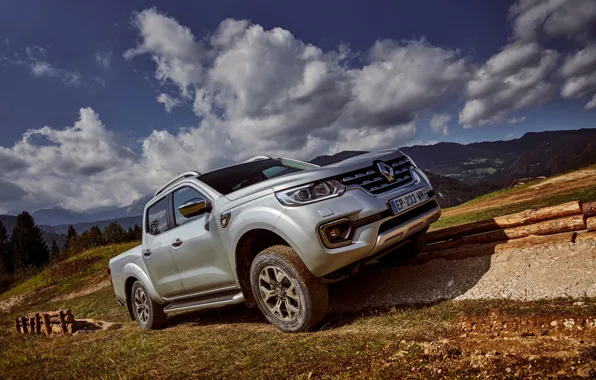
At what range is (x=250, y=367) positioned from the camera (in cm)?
310

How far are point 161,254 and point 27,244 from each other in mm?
90712

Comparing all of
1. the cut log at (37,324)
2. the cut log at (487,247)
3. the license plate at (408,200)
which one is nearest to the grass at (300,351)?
the license plate at (408,200)

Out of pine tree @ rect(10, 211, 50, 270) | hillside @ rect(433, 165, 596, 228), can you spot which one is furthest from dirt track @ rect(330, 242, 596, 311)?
pine tree @ rect(10, 211, 50, 270)

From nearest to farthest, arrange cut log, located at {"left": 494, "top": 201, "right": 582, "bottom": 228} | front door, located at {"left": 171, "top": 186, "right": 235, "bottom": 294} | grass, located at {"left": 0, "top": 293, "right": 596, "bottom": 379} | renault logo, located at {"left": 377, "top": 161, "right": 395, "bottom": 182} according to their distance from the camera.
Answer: grass, located at {"left": 0, "top": 293, "right": 596, "bottom": 379}
renault logo, located at {"left": 377, "top": 161, "right": 395, "bottom": 182}
front door, located at {"left": 171, "top": 186, "right": 235, "bottom": 294}
cut log, located at {"left": 494, "top": 201, "right": 582, "bottom": 228}

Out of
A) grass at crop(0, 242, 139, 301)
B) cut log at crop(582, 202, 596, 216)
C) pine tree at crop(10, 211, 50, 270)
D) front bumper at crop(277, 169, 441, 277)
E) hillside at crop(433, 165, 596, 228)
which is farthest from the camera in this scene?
pine tree at crop(10, 211, 50, 270)

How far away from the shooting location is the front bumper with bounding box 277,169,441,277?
142 inches

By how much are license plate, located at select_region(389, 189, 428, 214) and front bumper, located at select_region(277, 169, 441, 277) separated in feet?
0.34

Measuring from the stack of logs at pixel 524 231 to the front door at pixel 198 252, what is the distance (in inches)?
114

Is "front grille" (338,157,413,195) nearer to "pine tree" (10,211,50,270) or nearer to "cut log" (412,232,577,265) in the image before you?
"cut log" (412,232,577,265)

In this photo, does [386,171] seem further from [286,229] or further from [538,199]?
[538,199]

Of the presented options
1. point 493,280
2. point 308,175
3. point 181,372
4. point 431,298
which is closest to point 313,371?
point 181,372

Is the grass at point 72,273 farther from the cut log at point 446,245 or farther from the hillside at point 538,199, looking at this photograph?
the cut log at point 446,245

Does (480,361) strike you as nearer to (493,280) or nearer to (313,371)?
(313,371)

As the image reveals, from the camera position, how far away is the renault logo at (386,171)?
424 centimetres
